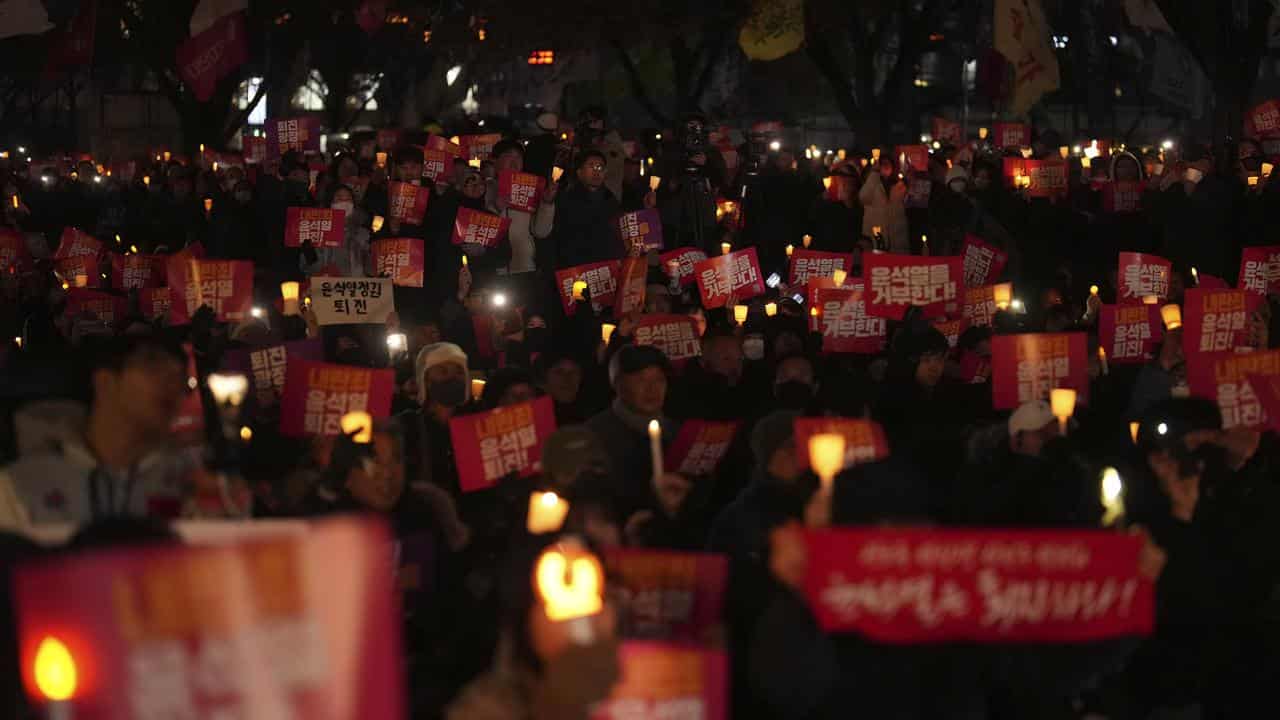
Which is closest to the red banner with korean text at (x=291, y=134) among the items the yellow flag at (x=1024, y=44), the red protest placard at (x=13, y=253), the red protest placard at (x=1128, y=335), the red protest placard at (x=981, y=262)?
the yellow flag at (x=1024, y=44)

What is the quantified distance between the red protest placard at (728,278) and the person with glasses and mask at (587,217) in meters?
0.67

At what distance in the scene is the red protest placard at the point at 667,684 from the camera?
13.4 ft

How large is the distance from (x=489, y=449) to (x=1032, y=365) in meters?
2.77

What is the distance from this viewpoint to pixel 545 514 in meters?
5.16

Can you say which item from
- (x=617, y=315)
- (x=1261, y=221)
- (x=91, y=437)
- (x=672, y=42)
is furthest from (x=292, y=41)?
(x=91, y=437)

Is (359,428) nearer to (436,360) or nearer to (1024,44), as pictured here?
(436,360)

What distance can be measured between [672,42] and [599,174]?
1004 inches

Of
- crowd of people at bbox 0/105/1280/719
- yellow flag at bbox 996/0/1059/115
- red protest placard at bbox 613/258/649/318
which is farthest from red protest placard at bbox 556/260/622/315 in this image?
yellow flag at bbox 996/0/1059/115

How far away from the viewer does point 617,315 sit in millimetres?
11344

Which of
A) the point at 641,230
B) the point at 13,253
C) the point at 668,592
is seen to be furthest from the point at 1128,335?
the point at 13,253

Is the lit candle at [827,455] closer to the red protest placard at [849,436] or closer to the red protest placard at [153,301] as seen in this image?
the red protest placard at [849,436]

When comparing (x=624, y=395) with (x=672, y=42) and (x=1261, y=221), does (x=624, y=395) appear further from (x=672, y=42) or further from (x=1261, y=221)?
(x=672, y=42)

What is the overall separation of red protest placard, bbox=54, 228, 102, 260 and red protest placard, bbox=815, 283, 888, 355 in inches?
259

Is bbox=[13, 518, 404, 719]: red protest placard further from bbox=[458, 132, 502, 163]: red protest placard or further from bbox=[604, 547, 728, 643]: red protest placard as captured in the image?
bbox=[458, 132, 502, 163]: red protest placard
